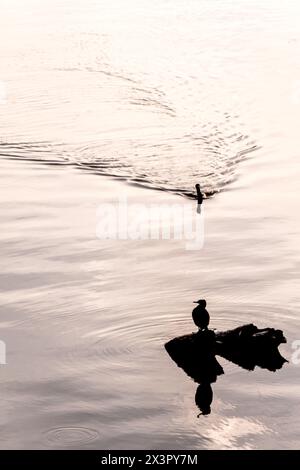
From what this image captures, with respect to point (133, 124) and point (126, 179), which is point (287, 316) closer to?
point (126, 179)

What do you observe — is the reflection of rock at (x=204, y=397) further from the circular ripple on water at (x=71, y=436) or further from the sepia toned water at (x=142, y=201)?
the circular ripple on water at (x=71, y=436)

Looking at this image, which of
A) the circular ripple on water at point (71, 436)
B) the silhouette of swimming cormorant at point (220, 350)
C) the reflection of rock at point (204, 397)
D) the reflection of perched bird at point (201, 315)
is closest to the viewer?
the circular ripple on water at point (71, 436)

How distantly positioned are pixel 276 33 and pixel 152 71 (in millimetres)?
9868

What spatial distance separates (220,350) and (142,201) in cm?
1250

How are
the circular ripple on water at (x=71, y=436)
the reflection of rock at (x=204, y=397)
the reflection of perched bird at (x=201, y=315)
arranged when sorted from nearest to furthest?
the circular ripple on water at (x=71, y=436) < the reflection of rock at (x=204, y=397) < the reflection of perched bird at (x=201, y=315)

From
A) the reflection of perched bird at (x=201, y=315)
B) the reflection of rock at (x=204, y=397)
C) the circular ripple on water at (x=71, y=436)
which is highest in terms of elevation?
the reflection of perched bird at (x=201, y=315)

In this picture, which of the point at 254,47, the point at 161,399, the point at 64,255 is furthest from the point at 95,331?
the point at 254,47

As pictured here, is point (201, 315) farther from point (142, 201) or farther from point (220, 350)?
point (142, 201)

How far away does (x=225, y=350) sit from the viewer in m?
22.5

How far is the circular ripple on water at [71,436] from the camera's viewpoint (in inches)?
786

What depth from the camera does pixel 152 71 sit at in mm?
47406

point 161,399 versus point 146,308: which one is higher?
point 146,308

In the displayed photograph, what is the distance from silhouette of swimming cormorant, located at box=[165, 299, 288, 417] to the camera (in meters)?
22.1

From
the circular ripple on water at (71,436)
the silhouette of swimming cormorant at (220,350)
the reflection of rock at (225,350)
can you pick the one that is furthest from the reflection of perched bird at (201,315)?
the circular ripple on water at (71,436)
